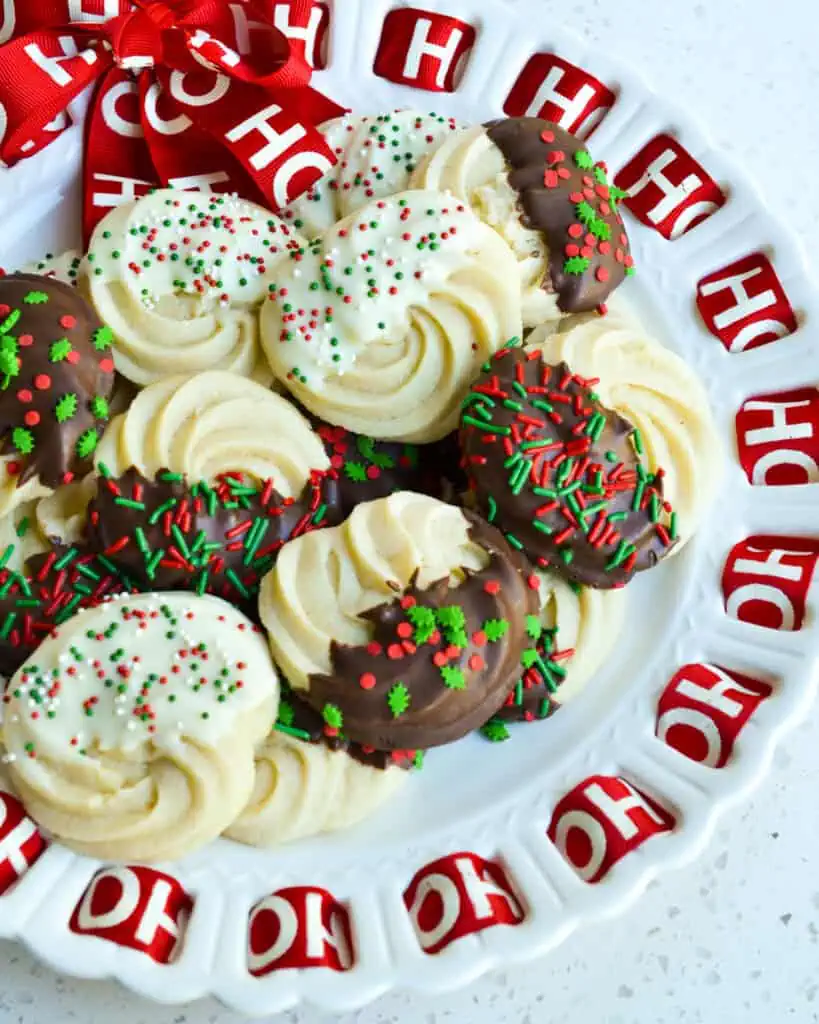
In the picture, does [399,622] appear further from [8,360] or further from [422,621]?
[8,360]

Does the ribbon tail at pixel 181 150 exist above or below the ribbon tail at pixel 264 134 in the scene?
below

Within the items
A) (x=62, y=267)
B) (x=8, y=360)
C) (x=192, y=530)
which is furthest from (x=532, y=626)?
(x=62, y=267)

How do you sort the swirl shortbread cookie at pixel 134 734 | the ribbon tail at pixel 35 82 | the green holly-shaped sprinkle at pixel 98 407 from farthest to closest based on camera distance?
the ribbon tail at pixel 35 82, the green holly-shaped sprinkle at pixel 98 407, the swirl shortbread cookie at pixel 134 734

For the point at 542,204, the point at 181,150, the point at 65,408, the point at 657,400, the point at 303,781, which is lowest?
the point at 303,781

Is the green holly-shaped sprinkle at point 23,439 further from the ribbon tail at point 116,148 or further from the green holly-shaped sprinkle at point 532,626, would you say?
the green holly-shaped sprinkle at point 532,626

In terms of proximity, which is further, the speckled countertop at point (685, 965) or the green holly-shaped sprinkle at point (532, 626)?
the speckled countertop at point (685, 965)

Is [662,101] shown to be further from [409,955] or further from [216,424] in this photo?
[409,955]

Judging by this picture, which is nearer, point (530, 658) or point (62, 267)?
point (530, 658)

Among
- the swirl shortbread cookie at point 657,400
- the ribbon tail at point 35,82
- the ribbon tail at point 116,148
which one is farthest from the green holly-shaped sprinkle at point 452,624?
the ribbon tail at point 35,82
